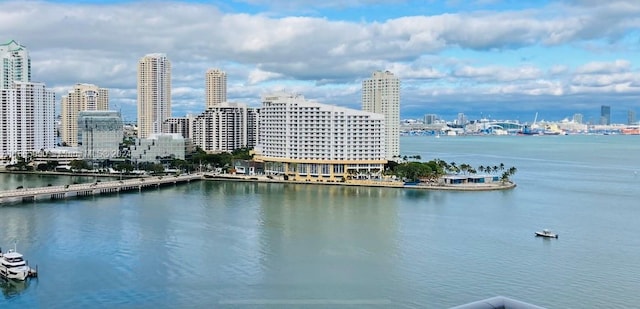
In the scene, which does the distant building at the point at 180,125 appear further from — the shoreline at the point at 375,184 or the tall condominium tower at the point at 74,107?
the shoreline at the point at 375,184

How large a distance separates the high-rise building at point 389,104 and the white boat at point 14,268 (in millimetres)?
18440

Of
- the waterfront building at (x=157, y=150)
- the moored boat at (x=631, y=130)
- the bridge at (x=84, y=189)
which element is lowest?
the bridge at (x=84, y=189)

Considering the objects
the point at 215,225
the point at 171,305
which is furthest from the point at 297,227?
the point at 171,305

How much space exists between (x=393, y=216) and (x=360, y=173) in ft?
25.3

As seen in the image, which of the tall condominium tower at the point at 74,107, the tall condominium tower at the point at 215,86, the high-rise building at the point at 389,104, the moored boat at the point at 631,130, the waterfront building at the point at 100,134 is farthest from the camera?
the moored boat at the point at 631,130

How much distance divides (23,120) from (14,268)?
71.6ft

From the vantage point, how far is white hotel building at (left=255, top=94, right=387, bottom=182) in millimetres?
20875

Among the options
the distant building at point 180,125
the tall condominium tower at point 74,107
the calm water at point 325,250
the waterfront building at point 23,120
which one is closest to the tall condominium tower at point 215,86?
the distant building at point 180,125

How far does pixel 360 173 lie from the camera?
20641 millimetres

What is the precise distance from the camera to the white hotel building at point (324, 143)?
20.9 m

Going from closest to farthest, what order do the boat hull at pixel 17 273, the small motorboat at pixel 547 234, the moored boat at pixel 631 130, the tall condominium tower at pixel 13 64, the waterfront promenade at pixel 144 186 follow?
the boat hull at pixel 17 273 → the small motorboat at pixel 547 234 → the waterfront promenade at pixel 144 186 → the tall condominium tower at pixel 13 64 → the moored boat at pixel 631 130

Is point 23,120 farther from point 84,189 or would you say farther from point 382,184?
point 382,184

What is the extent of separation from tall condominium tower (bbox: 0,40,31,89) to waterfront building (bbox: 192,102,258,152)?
9686 mm

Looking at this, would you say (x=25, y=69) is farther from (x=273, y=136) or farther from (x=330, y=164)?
(x=330, y=164)
